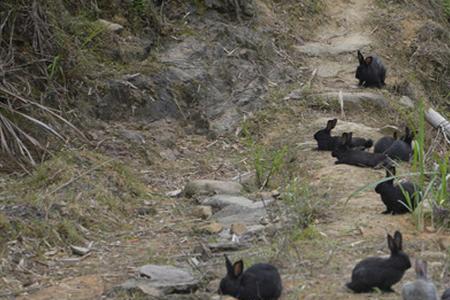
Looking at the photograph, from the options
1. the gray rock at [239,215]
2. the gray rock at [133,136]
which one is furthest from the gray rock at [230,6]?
the gray rock at [239,215]

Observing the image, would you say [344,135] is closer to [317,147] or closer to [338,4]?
[317,147]

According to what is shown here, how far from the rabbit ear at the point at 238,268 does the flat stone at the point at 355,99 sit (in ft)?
21.9

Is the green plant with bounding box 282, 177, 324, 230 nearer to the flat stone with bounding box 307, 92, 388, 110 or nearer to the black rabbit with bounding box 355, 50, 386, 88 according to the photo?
the flat stone with bounding box 307, 92, 388, 110

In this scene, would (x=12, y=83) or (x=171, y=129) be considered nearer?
(x=12, y=83)

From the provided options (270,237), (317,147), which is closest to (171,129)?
(317,147)

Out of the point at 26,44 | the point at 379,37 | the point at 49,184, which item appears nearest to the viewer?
the point at 49,184

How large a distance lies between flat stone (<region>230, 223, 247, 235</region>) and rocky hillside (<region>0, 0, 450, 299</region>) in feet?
0.23

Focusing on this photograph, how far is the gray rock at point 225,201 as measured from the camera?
29.6 feet

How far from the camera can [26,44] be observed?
10.4 m

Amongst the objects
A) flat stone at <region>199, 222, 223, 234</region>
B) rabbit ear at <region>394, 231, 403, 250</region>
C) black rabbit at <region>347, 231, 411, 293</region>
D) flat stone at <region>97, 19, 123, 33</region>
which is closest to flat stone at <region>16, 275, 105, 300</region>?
flat stone at <region>199, 222, 223, 234</region>

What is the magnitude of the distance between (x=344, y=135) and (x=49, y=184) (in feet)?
10.8

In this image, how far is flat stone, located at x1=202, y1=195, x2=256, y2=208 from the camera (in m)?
9.03

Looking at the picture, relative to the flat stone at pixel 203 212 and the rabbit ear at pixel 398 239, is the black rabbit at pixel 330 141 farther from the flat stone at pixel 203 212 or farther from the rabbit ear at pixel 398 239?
the rabbit ear at pixel 398 239

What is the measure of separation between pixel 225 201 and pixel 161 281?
2437mm
